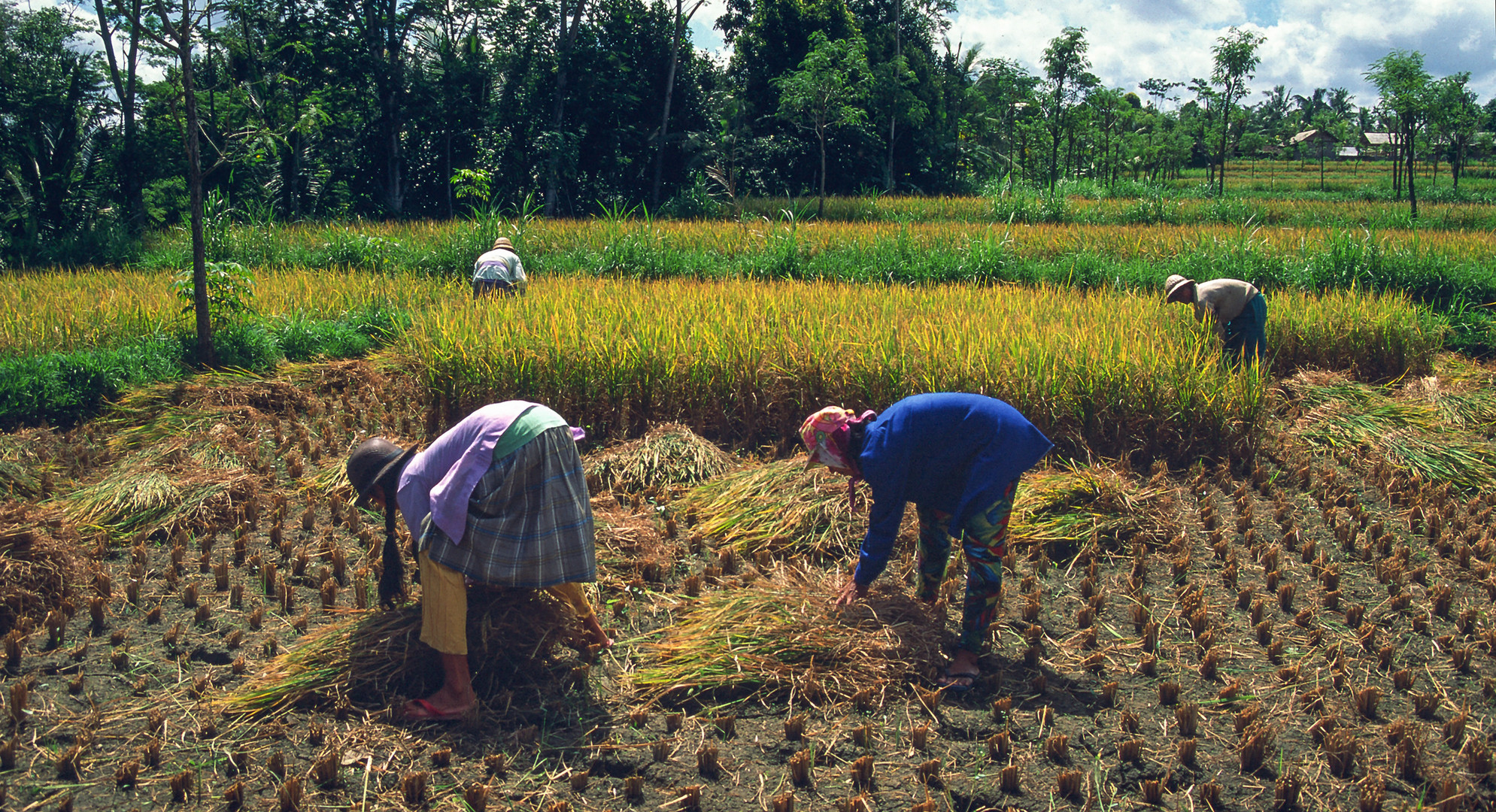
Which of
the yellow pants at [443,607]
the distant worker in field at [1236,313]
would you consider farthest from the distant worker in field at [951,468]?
the distant worker in field at [1236,313]

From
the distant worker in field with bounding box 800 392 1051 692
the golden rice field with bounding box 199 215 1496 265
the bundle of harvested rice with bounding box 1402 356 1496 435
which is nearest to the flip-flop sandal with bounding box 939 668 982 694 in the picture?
the distant worker in field with bounding box 800 392 1051 692

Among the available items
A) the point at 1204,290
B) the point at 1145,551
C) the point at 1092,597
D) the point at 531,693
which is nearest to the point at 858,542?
the point at 1092,597

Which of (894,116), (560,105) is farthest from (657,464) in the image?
(894,116)

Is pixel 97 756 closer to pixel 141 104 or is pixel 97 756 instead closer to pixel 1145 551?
pixel 1145 551

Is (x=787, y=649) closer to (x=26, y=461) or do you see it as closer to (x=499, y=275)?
(x=26, y=461)

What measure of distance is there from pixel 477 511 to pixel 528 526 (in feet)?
0.57

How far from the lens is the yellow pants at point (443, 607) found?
2896 mm

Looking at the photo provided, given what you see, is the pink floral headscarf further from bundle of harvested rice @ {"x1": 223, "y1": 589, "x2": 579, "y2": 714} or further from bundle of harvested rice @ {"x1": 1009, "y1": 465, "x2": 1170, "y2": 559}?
bundle of harvested rice @ {"x1": 1009, "y1": 465, "x2": 1170, "y2": 559}

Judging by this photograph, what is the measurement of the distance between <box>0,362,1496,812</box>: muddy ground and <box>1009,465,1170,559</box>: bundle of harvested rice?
89mm

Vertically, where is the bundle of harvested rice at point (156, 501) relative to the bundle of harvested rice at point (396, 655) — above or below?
above

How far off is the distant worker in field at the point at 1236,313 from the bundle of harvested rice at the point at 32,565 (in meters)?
6.77

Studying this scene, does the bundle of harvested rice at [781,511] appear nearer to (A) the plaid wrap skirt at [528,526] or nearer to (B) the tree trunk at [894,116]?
(A) the plaid wrap skirt at [528,526]

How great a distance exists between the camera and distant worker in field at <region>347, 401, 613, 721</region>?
2.87 meters

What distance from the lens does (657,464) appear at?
16.7ft
